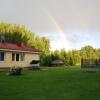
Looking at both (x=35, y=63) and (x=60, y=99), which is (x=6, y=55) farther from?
(x=60, y=99)

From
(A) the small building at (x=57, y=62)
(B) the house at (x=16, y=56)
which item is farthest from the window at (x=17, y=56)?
(A) the small building at (x=57, y=62)

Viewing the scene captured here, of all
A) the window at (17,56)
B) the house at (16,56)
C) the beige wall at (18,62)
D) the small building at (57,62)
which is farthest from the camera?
the small building at (57,62)

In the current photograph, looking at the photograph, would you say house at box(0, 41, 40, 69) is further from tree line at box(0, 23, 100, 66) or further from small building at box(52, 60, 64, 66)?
tree line at box(0, 23, 100, 66)

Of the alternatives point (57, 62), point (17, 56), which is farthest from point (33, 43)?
point (17, 56)

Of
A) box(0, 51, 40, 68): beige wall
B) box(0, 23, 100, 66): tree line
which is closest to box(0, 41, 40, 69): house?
box(0, 51, 40, 68): beige wall

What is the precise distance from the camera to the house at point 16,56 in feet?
118

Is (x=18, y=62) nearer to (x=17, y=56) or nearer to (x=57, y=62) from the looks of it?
(x=17, y=56)

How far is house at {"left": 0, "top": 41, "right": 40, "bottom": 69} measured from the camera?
36.1m

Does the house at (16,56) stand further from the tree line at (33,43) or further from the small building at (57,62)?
the tree line at (33,43)

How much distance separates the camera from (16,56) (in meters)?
38.8

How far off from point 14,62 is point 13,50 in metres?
1.71

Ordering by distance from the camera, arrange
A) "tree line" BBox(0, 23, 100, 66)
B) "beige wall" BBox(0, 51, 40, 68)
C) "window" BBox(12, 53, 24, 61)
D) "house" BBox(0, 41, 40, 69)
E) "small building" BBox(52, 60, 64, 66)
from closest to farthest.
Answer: "house" BBox(0, 41, 40, 69), "beige wall" BBox(0, 51, 40, 68), "window" BBox(12, 53, 24, 61), "small building" BBox(52, 60, 64, 66), "tree line" BBox(0, 23, 100, 66)

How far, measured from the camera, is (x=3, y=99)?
12031 mm

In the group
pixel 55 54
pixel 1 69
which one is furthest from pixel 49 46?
pixel 1 69
